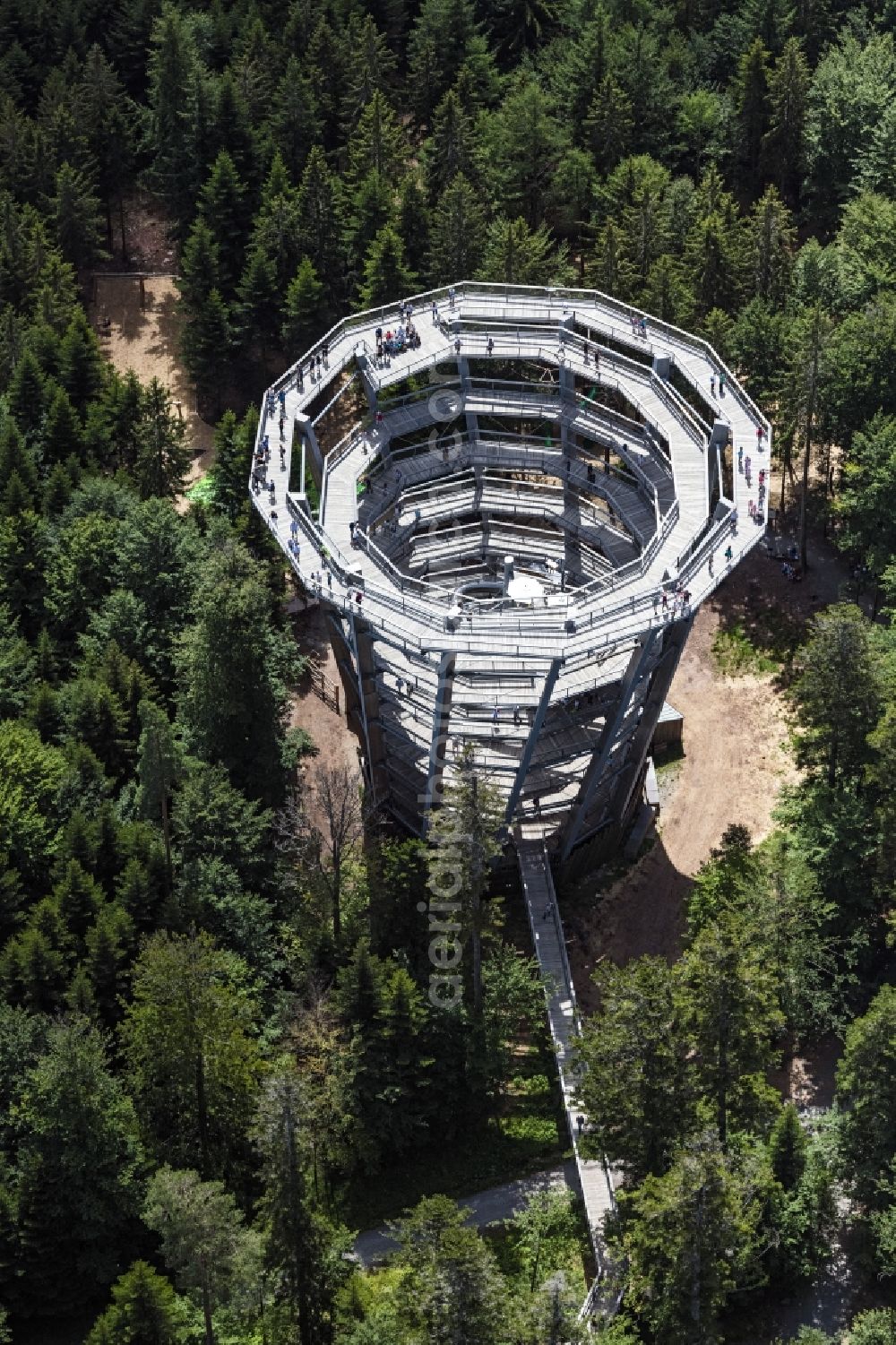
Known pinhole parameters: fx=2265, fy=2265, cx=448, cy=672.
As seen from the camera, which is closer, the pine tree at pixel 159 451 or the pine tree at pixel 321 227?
the pine tree at pixel 159 451

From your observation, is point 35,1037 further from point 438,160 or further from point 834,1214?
point 438,160

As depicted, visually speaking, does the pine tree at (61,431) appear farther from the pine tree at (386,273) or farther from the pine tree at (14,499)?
the pine tree at (386,273)

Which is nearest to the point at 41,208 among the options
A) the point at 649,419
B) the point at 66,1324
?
the point at 649,419

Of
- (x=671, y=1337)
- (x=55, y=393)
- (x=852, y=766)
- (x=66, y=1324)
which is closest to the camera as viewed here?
(x=671, y=1337)

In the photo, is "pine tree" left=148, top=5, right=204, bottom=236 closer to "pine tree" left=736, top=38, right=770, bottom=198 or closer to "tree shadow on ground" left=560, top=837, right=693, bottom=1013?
"pine tree" left=736, top=38, right=770, bottom=198

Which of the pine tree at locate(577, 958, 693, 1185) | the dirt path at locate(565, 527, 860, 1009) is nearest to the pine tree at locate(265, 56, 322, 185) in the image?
the dirt path at locate(565, 527, 860, 1009)

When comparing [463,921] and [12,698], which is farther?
[12,698]

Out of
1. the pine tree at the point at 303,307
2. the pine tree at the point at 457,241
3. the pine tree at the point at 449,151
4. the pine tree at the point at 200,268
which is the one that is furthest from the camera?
the pine tree at the point at 449,151

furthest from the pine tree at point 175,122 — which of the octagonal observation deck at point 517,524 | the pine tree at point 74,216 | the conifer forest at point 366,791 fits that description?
the octagonal observation deck at point 517,524
